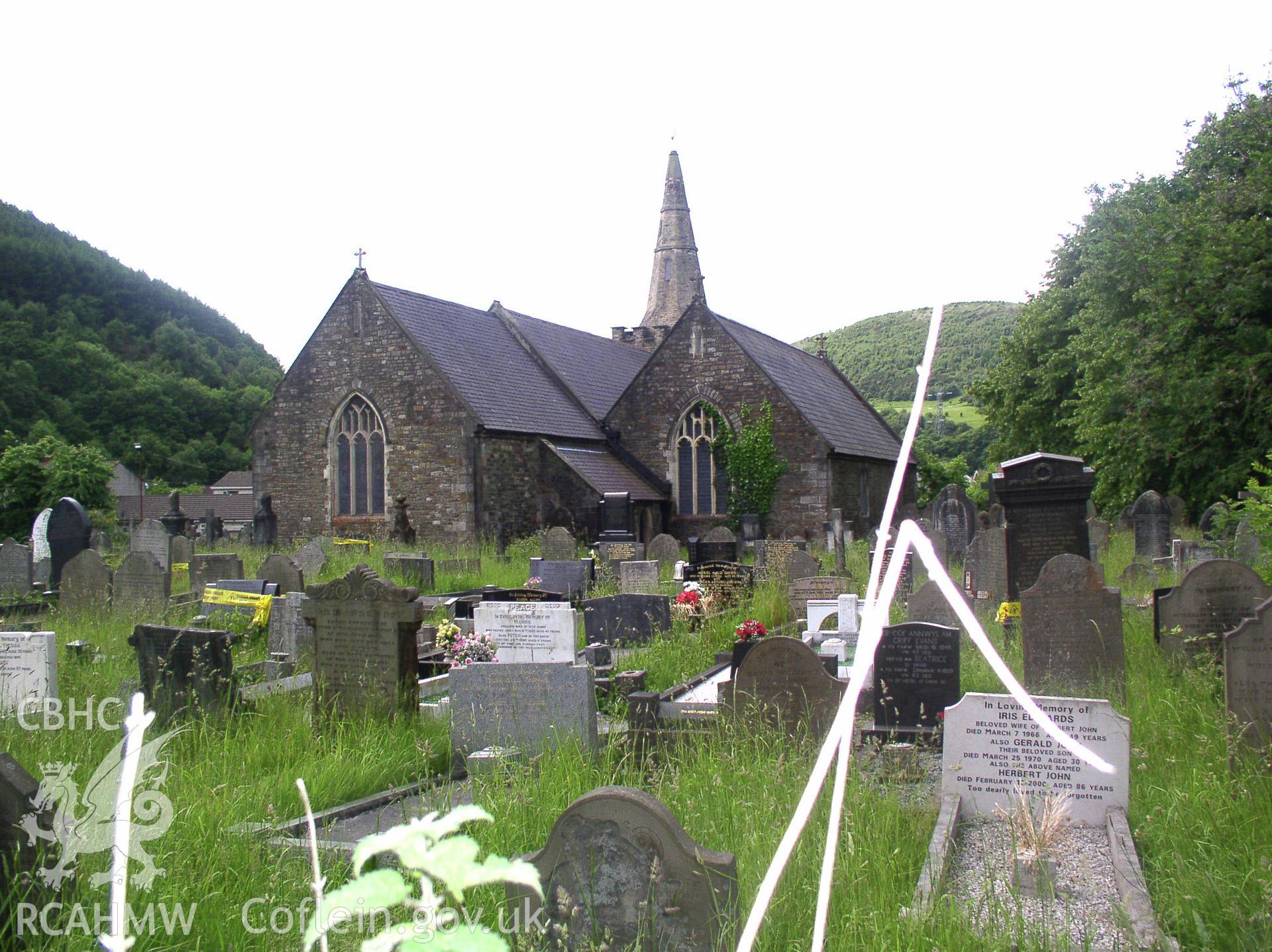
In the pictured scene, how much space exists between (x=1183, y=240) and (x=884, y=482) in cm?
1229

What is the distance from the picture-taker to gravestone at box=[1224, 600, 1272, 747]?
5629mm

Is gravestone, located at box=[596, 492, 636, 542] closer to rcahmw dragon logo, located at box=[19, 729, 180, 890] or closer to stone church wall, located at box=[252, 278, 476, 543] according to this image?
stone church wall, located at box=[252, 278, 476, 543]

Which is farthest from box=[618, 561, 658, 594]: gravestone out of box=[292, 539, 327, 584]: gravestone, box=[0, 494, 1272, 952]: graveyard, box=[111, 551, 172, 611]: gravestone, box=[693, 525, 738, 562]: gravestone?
box=[111, 551, 172, 611]: gravestone

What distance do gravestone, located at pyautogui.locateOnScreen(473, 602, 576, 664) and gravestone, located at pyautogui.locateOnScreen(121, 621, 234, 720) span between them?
2530mm

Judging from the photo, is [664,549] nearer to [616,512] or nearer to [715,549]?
[715,549]

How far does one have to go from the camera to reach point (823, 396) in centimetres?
3309

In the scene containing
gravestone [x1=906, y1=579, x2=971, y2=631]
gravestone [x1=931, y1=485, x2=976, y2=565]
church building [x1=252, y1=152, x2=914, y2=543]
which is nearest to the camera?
gravestone [x1=906, y1=579, x2=971, y2=631]

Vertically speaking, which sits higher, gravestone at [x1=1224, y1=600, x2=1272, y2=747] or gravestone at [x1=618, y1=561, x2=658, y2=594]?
gravestone at [x1=618, y1=561, x2=658, y2=594]

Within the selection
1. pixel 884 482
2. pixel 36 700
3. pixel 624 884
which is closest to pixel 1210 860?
pixel 624 884

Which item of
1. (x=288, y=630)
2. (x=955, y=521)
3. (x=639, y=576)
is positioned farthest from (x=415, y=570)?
(x=955, y=521)

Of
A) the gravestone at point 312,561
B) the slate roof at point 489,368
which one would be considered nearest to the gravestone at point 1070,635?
the gravestone at point 312,561

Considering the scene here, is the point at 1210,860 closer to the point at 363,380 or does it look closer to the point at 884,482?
the point at 363,380

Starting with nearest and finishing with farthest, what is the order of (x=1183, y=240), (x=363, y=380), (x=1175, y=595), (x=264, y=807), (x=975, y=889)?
(x=975, y=889) → (x=264, y=807) → (x=1175, y=595) → (x=1183, y=240) → (x=363, y=380)

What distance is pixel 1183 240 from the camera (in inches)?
897
